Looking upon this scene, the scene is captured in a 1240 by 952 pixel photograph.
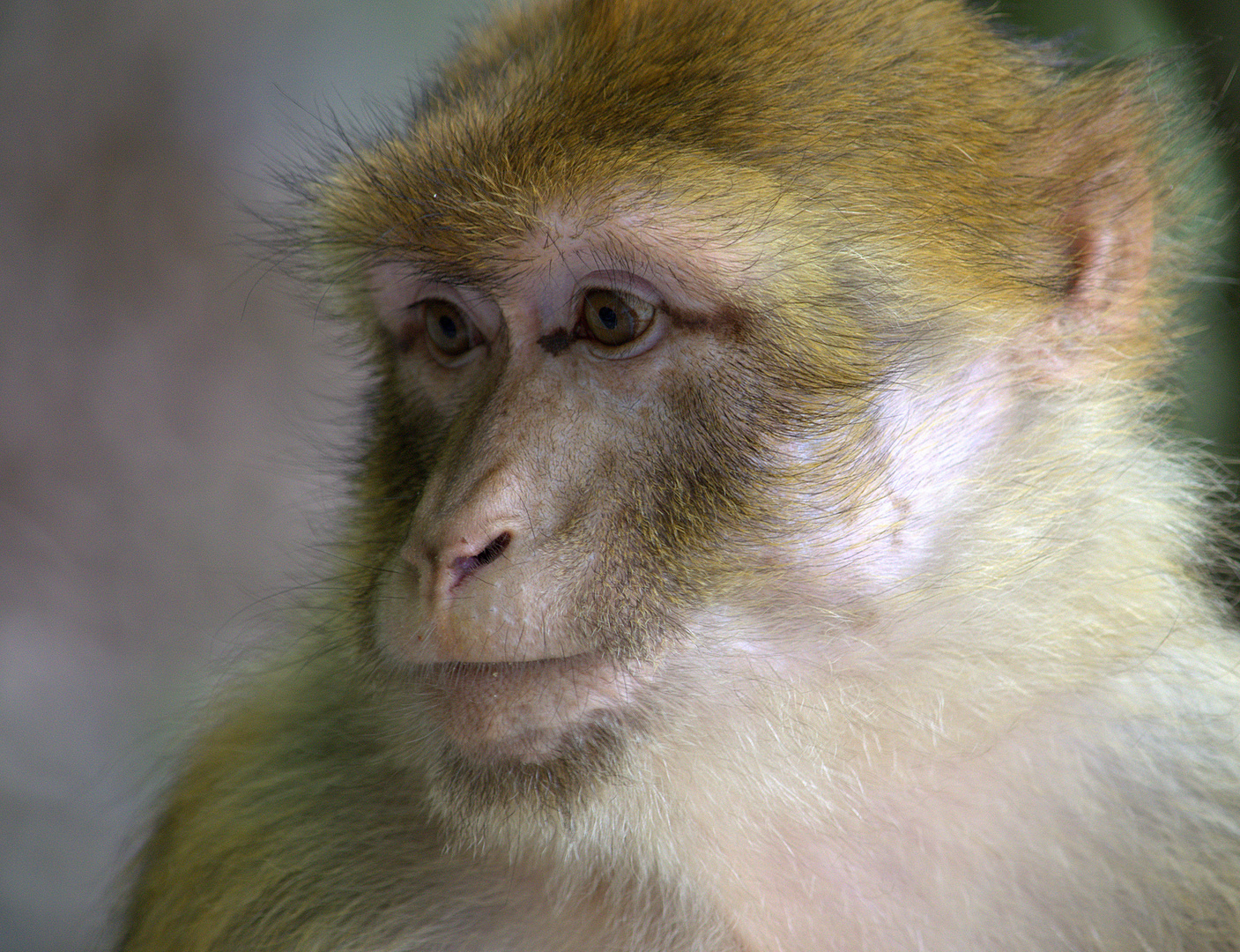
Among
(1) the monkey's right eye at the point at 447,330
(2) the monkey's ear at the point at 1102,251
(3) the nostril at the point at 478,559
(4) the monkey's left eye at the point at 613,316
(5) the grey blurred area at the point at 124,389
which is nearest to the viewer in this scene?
(3) the nostril at the point at 478,559

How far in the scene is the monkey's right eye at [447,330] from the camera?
194cm

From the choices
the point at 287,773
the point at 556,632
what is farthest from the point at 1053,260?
the point at 287,773

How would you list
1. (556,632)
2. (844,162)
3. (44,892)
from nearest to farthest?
(556,632)
(844,162)
(44,892)

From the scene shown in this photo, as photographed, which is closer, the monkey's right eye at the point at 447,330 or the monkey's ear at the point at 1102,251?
the monkey's ear at the point at 1102,251

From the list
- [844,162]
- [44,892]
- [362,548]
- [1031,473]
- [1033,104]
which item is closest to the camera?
[844,162]

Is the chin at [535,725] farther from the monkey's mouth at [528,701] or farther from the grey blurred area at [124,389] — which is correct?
the grey blurred area at [124,389]

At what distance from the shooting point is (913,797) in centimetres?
169

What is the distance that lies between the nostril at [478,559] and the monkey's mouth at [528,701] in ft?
0.39

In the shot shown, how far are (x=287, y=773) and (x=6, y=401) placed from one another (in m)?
2.27

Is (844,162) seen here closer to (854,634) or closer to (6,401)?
(854,634)

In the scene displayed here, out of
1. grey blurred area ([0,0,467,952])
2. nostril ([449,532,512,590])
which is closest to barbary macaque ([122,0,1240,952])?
nostril ([449,532,512,590])

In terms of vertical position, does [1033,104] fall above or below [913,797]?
above

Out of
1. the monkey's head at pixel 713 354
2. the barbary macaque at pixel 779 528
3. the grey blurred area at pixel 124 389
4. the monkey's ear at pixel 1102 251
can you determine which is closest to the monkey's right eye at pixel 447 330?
the barbary macaque at pixel 779 528

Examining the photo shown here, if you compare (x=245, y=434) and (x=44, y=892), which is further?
(x=245, y=434)
